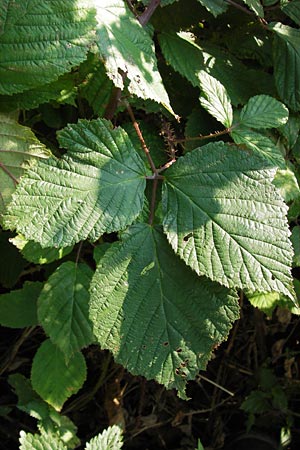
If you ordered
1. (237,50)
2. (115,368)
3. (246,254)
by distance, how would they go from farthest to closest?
(115,368) → (237,50) → (246,254)

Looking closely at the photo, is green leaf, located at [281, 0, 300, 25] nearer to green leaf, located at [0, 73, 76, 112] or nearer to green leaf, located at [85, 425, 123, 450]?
green leaf, located at [0, 73, 76, 112]

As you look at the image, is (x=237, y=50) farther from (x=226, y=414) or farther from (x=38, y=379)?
(x=226, y=414)

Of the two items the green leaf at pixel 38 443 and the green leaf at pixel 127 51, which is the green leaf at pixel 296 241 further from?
the green leaf at pixel 38 443

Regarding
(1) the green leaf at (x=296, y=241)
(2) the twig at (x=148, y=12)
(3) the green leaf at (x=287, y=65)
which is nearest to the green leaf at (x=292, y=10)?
(3) the green leaf at (x=287, y=65)

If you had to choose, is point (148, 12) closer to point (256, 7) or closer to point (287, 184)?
point (256, 7)

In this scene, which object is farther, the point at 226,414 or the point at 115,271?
the point at 226,414

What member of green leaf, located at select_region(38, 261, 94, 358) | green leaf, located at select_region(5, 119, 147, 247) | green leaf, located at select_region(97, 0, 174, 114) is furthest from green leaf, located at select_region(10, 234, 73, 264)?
green leaf, located at select_region(97, 0, 174, 114)


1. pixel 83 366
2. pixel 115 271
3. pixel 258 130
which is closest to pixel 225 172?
pixel 115 271
